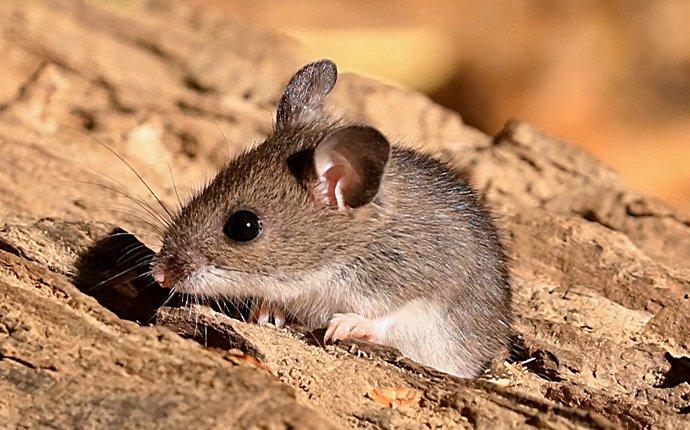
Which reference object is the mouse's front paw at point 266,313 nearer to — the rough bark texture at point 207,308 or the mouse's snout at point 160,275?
the rough bark texture at point 207,308

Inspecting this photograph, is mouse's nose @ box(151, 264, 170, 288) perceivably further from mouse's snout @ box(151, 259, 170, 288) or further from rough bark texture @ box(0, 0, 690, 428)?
rough bark texture @ box(0, 0, 690, 428)

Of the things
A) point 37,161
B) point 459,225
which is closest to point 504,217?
point 459,225

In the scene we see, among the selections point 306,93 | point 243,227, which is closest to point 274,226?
point 243,227

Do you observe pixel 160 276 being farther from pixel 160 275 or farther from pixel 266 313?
pixel 266 313

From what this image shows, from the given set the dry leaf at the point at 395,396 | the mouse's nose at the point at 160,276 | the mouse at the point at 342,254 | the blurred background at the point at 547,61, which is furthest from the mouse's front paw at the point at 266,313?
the blurred background at the point at 547,61

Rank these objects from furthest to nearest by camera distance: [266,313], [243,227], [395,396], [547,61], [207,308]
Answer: [547,61] → [266,313] → [243,227] → [207,308] → [395,396]

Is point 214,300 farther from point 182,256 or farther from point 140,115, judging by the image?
point 140,115
